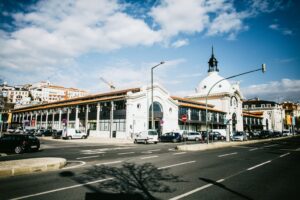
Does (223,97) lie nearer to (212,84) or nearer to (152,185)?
(212,84)

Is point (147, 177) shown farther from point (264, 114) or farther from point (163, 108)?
point (264, 114)

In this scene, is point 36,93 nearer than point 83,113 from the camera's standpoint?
No

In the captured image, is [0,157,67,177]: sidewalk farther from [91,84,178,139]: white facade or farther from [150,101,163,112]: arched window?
[150,101,163,112]: arched window

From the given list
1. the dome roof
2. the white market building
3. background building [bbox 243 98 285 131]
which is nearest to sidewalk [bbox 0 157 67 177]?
the white market building

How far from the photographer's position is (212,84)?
79.6 m

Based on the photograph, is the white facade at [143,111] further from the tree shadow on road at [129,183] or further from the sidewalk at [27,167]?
the tree shadow on road at [129,183]

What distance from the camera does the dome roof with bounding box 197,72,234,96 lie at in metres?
77.5

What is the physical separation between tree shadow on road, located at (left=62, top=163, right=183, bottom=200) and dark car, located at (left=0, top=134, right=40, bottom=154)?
1097 cm

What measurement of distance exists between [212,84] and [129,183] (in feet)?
251

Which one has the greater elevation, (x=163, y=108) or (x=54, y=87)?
(x=54, y=87)

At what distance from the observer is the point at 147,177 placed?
8.05 metres

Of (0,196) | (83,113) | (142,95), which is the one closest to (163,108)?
(142,95)

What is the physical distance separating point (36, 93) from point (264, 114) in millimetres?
130198

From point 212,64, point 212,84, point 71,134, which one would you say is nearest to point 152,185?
point 71,134
